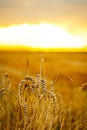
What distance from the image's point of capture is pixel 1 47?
149 cm

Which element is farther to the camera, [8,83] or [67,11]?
[67,11]

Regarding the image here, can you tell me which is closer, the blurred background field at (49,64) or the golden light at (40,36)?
the blurred background field at (49,64)

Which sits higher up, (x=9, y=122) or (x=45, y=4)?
(x=45, y=4)

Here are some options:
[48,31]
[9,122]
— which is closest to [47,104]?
[9,122]

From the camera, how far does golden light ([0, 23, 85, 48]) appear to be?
155 centimetres

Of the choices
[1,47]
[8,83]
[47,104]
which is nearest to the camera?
[47,104]

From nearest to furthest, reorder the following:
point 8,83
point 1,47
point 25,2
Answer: point 8,83, point 1,47, point 25,2

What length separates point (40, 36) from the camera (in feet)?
5.19

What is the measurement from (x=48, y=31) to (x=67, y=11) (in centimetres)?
15

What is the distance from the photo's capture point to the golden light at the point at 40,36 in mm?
1552

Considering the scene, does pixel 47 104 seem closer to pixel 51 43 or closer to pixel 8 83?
pixel 8 83

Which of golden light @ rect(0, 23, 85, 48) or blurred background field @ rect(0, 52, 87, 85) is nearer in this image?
blurred background field @ rect(0, 52, 87, 85)

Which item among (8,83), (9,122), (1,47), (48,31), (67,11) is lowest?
(9,122)

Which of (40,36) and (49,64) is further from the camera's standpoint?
(49,64)
